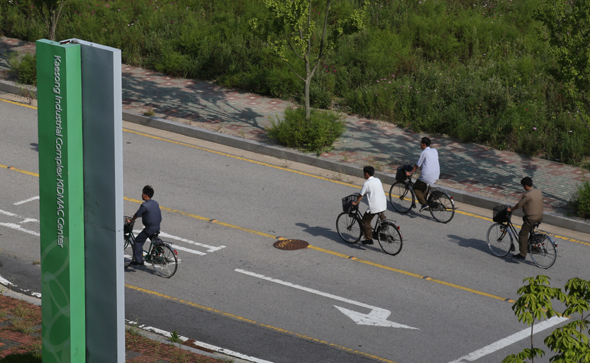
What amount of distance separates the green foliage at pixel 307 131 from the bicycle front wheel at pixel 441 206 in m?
4.05

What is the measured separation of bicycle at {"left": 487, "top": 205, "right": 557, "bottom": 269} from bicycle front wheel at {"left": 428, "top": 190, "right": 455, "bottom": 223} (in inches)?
52.4

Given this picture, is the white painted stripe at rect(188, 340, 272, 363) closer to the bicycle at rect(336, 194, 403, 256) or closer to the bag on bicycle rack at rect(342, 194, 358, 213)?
the bicycle at rect(336, 194, 403, 256)

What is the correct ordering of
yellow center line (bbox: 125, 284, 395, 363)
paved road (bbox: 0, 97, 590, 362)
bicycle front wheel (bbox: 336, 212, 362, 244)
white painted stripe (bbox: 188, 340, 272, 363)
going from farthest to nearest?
bicycle front wheel (bbox: 336, 212, 362, 244)
paved road (bbox: 0, 97, 590, 362)
yellow center line (bbox: 125, 284, 395, 363)
white painted stripe (bbox: 188, 340, 272, 363)

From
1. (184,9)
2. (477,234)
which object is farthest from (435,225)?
(184,9)

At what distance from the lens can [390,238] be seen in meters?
13.4

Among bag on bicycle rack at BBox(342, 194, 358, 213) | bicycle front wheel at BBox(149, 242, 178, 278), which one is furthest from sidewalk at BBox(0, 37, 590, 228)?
bicycle front wheel at BBox(149, 242, 178, 278)

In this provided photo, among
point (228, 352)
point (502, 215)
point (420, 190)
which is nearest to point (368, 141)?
point (420, 190)

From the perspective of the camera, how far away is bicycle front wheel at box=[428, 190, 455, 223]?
14969mm

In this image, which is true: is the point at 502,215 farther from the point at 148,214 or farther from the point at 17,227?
the point at 17,227

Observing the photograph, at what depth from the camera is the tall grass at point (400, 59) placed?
20031 millimetres

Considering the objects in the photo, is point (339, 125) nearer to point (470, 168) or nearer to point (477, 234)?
point (470, 168)

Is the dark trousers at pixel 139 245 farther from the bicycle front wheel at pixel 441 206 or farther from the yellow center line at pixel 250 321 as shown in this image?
the bicycle front wheel at pixel 441 206

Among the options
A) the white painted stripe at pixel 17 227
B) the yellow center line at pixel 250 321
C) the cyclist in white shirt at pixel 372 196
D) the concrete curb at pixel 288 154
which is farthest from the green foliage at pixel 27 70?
the cyclist in white shirt at pixel 372 196

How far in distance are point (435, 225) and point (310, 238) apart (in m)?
2.76
